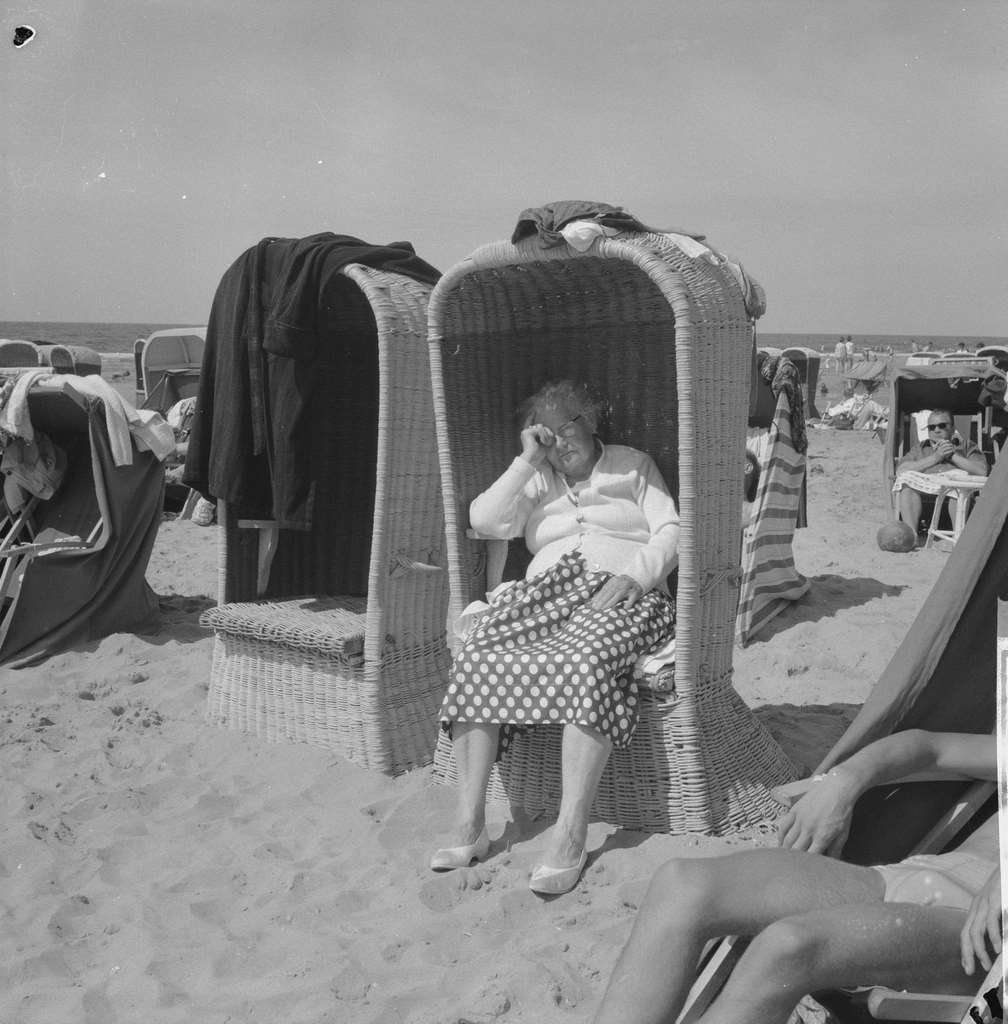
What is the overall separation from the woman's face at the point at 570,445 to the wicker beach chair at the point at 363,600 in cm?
43

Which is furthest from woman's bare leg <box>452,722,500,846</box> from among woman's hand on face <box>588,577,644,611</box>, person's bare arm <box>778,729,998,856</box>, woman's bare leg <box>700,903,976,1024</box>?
woman's bare leg <box>700,903,976,1024</box>

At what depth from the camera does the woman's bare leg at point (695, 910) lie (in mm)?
1884

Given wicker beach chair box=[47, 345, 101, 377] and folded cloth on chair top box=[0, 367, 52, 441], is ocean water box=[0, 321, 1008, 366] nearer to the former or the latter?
wicker beach chair box=[47, 345, 101, 377]

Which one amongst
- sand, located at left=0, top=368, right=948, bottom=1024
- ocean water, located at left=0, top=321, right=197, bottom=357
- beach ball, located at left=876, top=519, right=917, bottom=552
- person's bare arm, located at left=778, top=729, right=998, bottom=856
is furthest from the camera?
ocean water, located at left=0, top=321, right=197, bottom=357

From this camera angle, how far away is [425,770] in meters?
3.87

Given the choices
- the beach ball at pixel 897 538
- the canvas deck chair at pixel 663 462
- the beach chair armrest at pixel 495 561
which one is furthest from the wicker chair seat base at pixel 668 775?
the beach ball at pixel 897 538

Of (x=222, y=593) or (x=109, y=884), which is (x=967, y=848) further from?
(x=222, y=593)

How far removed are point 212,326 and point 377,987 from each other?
2547mm

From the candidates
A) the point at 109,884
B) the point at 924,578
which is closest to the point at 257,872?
the point at 109,884

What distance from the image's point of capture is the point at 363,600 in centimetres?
462

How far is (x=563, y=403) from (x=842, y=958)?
2427 millimetres

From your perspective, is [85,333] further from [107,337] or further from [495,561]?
[495,561]

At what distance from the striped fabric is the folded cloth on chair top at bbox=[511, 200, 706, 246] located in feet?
6.79

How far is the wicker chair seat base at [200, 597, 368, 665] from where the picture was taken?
3.92 m
